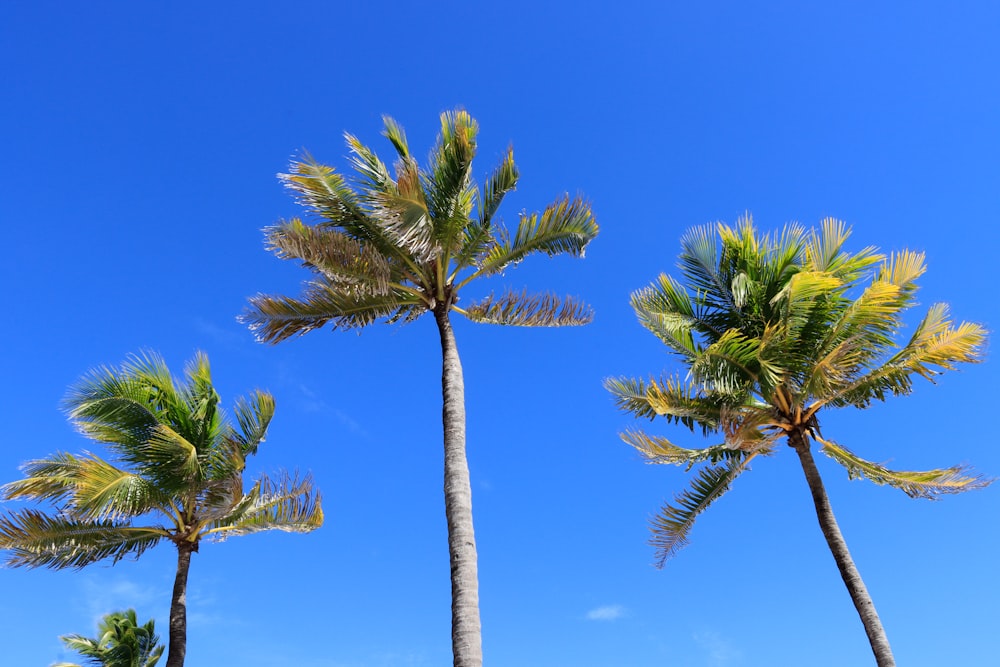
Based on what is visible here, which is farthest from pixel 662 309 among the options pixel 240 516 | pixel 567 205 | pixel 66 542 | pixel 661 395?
pixel 66 542

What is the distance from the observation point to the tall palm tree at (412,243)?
11688 mm

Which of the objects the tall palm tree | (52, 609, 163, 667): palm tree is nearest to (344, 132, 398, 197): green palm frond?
the tall palm tree

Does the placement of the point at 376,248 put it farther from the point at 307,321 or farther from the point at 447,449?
the point at 447,449

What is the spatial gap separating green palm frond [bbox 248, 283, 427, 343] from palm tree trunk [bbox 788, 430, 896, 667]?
7.05m

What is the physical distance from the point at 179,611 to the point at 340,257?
6908 mm

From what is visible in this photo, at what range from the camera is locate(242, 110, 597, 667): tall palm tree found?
1169cm

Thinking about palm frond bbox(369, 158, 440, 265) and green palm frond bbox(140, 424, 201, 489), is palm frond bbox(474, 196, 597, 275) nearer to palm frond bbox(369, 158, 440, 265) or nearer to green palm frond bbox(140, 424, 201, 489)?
palm frond bbox(369, 158, 440, 265)

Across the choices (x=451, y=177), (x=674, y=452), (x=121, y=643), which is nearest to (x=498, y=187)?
(x=451, y=177)

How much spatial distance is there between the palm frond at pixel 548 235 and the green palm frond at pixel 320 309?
60.1 inches

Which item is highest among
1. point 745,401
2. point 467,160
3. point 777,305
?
point 467,160

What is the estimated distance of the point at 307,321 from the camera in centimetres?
1264

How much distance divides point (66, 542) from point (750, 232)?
13536 millimetres

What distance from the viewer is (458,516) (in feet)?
32.9

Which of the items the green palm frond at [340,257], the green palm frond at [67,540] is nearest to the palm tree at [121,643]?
the green palm frond at [67,540]
